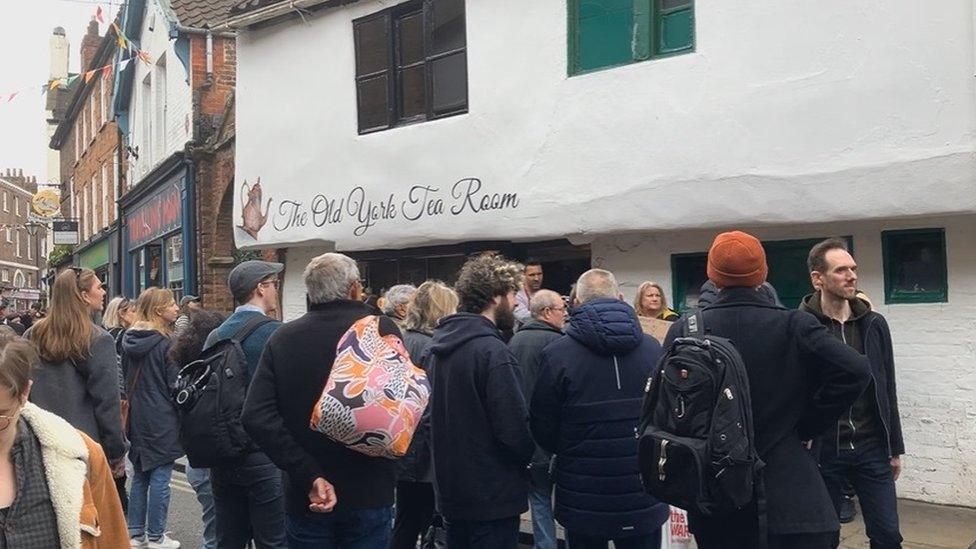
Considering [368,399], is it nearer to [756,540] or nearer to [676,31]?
[756,540]

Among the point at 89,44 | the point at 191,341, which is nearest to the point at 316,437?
the point at 191,341

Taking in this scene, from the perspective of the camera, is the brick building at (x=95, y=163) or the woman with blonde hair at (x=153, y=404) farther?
the brick building at (x=95, y=163)

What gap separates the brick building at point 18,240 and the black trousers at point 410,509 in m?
61.3

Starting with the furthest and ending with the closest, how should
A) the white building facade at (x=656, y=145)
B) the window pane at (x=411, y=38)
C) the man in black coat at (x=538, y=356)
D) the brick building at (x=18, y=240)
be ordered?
the brick building at (x=18, y=240) → the window pane at (x=411, y=38) → the white building facade at (x=656, y=145) → the man in black coat at (x=538, y=356)

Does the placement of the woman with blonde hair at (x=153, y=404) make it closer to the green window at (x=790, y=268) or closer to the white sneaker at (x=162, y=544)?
the white sneaker at (x=162, y=544)

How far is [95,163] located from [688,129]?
22.7 metres

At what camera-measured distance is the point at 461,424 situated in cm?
421

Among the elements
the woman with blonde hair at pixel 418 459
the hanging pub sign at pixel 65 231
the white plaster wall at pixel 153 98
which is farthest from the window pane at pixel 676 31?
the hanging pub sign at pixel 65 231

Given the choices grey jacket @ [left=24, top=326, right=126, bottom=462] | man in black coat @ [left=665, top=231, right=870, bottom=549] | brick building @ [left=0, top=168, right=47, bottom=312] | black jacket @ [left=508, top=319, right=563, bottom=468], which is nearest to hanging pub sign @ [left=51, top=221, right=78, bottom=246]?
grey jacket @ [left=24, top=326, right=126, bottom=462]

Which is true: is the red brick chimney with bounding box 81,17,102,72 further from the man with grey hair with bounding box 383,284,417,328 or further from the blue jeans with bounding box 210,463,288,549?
the blue jeans with bounding box 210,463,288,549

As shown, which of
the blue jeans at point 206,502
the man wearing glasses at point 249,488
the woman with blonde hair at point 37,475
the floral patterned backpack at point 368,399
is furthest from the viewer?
the blue jeans at point 206,502

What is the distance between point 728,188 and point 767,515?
4.88 m

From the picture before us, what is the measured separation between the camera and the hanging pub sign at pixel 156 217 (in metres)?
16.7

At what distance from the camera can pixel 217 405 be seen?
460 centimetres
